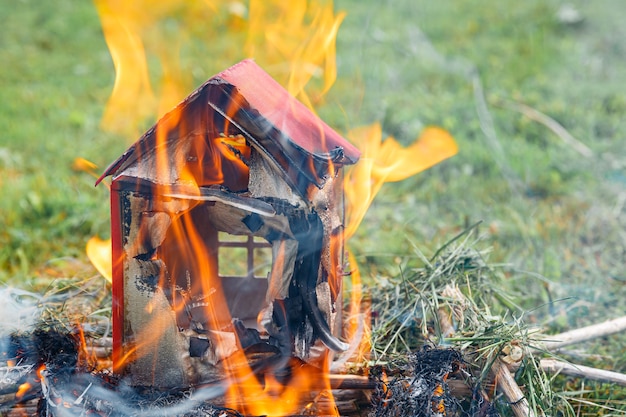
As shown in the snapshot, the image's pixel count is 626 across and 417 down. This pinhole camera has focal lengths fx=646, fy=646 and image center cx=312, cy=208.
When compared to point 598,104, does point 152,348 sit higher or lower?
lower

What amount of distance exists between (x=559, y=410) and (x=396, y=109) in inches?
194

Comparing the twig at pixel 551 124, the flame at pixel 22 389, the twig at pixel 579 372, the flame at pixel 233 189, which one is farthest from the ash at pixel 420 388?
the twig at pixel 551 124

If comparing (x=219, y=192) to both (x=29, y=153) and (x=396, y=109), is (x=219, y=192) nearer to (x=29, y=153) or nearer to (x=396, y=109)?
(x=29, y=153)

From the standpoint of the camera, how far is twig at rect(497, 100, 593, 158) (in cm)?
673

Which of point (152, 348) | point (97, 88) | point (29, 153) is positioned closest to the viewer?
point (152, 348)

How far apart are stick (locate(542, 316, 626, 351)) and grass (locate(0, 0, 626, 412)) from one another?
0.26 meters

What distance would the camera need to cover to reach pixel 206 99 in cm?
262

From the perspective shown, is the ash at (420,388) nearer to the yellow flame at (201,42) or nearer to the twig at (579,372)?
the twig at (579,372)

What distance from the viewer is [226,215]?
3094 millimetres

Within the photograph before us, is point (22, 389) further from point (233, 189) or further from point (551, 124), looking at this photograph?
point (551, 124)

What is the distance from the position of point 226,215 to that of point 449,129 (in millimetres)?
4662

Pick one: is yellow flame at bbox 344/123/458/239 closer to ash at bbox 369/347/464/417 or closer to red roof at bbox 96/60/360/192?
red roof at bbox 96/60/360/192

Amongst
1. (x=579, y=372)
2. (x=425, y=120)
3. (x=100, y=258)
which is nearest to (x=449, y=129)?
(x=425, y=120)

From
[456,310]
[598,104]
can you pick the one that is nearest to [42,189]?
[456,310]
